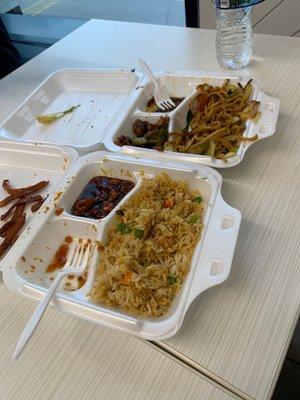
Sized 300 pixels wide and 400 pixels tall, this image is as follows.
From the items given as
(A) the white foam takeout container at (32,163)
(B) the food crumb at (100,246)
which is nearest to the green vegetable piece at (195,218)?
(B) the food crumb at (100,246)

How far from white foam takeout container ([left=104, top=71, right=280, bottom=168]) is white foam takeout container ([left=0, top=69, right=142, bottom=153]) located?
73mm

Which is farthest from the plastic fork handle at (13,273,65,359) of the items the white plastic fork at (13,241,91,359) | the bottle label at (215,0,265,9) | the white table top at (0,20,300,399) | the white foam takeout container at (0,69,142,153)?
the bottle label at (215,0,265,9)

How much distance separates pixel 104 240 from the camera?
2.94 feet

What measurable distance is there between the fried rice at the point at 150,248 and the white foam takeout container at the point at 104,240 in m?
0.02

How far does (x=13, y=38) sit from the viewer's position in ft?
10.0

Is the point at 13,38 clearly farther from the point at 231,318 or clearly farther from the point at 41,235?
the point at 231,318

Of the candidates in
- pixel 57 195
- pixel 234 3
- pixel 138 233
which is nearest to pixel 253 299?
pixel 138 233

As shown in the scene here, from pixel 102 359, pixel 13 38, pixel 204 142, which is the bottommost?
pixel 13 38

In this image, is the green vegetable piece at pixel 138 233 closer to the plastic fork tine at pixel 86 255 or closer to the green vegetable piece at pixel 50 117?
the plastic fork tine at pixel 86 255

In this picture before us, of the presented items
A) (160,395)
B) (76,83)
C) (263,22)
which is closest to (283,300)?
(160,395)

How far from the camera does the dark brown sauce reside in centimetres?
98

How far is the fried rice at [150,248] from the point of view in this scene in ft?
2.49

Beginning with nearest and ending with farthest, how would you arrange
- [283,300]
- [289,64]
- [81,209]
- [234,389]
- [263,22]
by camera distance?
[234,389] → [283,300] → [81,209] → [289,64] → [263,22]

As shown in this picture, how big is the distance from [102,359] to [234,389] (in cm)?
25
